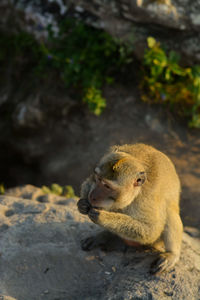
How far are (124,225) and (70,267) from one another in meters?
0.72

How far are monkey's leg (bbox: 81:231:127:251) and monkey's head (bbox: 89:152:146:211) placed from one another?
67 centimetres

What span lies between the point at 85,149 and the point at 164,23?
2795mm

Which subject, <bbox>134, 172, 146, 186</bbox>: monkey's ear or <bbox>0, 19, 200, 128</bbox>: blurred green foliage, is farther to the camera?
<bbox>0, 19, 200, 128</bbox>: blurred green foliage

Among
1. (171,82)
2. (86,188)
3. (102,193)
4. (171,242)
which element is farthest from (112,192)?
(171,82)

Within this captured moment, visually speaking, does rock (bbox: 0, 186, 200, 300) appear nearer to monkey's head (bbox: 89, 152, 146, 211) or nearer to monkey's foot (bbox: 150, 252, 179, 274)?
monkey's foot (bbox: 150, 252, 179, 274)

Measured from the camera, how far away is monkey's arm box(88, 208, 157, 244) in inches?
132

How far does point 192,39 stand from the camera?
20.0 feet

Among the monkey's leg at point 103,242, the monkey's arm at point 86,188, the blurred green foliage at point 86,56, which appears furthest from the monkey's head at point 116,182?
the blurred green foliage at point 86,56

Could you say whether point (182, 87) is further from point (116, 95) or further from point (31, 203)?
point (31, 203)

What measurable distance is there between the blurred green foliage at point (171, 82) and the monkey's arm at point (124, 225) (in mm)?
3400

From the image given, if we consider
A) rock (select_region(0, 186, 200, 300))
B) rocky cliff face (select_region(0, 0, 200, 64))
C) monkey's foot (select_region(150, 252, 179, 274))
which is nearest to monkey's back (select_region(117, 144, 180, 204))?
monkey's foot (select_region(150, 252, 179, 274))

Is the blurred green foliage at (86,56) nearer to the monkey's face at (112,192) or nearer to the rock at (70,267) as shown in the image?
the rock at (70,267)

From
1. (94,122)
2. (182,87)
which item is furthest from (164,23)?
(94,122)

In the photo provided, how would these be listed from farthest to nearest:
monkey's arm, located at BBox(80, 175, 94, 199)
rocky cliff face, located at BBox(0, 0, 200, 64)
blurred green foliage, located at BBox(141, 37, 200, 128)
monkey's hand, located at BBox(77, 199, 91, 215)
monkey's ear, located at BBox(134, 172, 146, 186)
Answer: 1. blurred green foliage, located at BBox(141, 37, 200, 128)
2. rocky cliff face, located at BBox(0, 0, 200, 64)
3. monkey's arm, located at BBox(80, 175, 94, 199)
4. monkey's hand, located at BBox(77, 199, 91, 215)
5. monkey's ear, located at BBox(134, 172, 146, 186)
